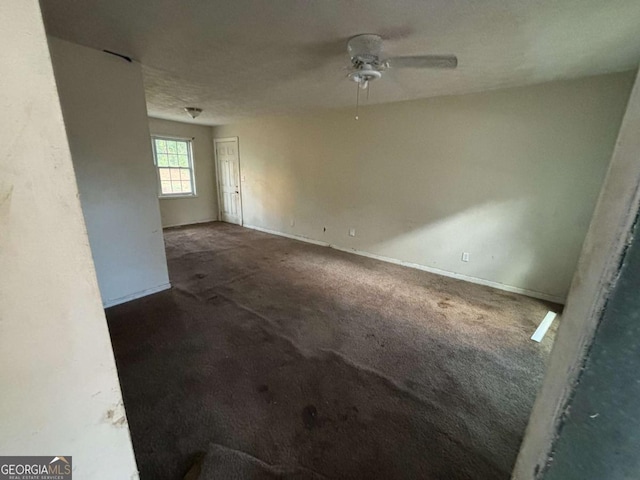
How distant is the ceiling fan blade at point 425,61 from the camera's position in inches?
74.8

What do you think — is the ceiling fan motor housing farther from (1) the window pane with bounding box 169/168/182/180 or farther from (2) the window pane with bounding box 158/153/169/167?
(1) the window pane with bounding box 169/168/182/180

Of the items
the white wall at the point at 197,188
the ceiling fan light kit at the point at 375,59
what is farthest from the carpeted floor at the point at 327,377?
the white wall at the point at 197,188

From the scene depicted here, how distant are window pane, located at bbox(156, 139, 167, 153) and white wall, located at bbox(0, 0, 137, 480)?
6343 millimetres

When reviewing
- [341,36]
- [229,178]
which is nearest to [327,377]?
[341,36]

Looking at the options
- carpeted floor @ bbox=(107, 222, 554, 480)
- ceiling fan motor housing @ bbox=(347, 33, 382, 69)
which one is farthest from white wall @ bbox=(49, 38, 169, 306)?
ceiling fan motor housing @ bbox=(347, 33, 382, 69)

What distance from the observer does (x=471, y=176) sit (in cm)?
335

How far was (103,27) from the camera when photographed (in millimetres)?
1955

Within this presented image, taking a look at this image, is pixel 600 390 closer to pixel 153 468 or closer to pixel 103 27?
pixel 153 468

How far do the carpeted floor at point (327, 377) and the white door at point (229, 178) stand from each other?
340 centimetres

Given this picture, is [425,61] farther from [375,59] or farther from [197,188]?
[197,188]

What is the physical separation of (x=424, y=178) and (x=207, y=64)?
2892 mm

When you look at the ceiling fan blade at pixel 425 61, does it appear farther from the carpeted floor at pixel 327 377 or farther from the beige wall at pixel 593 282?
the carpeted floor at pixel 327 377

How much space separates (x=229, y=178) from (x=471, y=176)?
17.1ft

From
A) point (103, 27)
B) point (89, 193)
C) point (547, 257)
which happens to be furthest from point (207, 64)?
point (547, 257)
